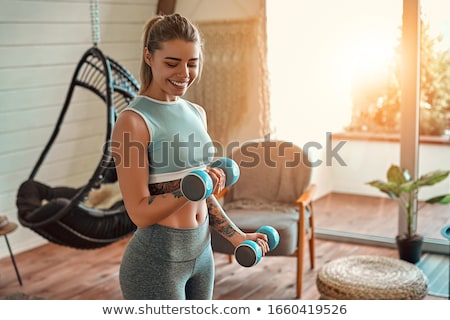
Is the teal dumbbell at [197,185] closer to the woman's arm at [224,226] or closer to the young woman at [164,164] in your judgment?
the young woman at [164,164]

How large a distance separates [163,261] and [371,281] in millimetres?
1652

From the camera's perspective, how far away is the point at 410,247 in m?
3.65

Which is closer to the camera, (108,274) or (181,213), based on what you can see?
(181,213)

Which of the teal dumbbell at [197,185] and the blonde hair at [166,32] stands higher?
the blonde hair at [166,32]

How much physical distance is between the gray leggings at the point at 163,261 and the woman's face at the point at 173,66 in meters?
0.32

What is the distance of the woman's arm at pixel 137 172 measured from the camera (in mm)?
1494

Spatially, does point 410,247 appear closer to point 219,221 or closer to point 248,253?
point 219,221

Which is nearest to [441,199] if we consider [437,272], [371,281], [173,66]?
[437,272]

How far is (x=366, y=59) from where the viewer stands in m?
3.82

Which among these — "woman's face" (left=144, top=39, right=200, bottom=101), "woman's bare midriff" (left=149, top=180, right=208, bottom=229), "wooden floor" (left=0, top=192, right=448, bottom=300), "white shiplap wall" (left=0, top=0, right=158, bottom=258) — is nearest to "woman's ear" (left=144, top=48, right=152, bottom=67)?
"woman's face" (left=144, top=39, right=200, bottom=101)

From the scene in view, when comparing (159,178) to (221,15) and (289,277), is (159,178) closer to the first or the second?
(289,277)

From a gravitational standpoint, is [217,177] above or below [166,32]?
below

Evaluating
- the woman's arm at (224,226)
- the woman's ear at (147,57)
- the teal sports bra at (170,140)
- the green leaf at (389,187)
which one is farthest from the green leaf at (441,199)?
the woman's ear at (147,57)
